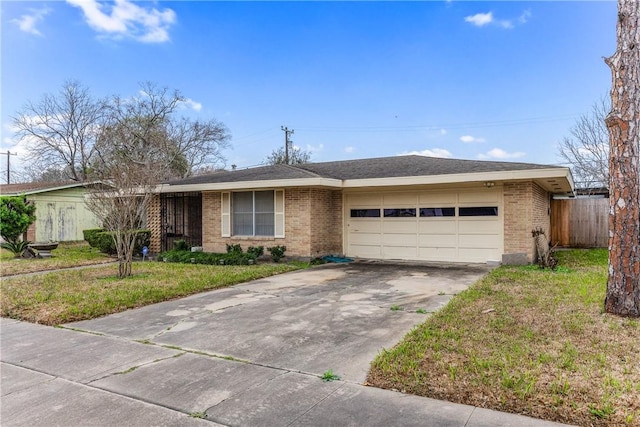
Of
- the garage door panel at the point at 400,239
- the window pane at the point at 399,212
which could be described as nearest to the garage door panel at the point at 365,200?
the window pane at the point at 399,212

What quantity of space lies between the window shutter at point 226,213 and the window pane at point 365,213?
4.03m

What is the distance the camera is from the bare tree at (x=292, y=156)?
36.3m

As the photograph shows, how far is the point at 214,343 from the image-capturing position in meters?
4.72

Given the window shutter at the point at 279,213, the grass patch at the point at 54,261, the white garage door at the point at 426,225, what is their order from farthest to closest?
the window shutter at the point at 279,213 < the white garage door at the point at 426,225 < the grass patch at the point at 54,261

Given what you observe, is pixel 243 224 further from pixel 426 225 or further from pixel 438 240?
pixel 438 240

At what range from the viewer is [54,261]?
12.0 meters

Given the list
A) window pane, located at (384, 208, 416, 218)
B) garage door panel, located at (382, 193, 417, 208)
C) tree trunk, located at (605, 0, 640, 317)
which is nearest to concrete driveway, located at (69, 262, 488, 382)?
tree trunk, located at (605, 0, 640, 317)

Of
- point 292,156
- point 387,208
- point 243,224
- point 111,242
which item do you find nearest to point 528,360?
point 387,208

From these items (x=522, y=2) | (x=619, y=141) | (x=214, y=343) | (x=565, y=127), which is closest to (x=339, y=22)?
(x=522, y=2)

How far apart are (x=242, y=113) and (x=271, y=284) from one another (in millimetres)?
18412

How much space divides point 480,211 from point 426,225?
61.5 inches

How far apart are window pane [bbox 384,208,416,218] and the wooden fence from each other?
8368 mm

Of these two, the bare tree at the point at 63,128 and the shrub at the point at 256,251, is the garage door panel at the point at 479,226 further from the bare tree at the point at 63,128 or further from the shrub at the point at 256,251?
the bare tree at the point at 63,128

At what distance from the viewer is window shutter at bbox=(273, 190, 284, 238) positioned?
40.4ft
